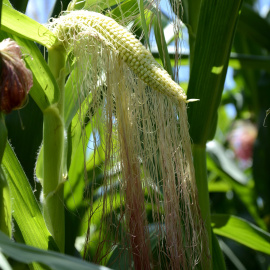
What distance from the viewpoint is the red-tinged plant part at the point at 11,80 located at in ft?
1.90

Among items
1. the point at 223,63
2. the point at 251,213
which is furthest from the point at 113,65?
the point at 251,213

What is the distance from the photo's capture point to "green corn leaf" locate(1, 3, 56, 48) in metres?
0.71

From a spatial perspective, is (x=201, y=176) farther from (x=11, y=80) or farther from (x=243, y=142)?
(x=243, y=142)

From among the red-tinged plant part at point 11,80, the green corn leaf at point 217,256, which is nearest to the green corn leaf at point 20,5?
the red-tinged plant part at point 11,80

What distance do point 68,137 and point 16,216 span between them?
8.1 inches

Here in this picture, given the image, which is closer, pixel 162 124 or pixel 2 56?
pixel 2 56

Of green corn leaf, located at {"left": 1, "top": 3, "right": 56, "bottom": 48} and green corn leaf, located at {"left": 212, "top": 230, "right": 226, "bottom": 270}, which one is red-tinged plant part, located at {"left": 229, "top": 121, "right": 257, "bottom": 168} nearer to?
green corn leaf, located at {"left": 212, "top": 230, "right": 226, "bottom": 270}

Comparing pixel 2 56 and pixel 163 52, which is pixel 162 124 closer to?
pixel 163 52

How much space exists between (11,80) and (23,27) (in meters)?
0.18

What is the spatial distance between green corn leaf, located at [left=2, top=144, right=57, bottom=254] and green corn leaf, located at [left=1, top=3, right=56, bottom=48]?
0.57 feet

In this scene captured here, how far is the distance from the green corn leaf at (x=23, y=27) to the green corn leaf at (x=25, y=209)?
0.17 metres

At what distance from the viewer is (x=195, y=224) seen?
0.75m

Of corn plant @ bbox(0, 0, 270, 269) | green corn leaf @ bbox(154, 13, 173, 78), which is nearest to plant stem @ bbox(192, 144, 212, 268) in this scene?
corn plant @ bbox(0, 0, 270, 269)

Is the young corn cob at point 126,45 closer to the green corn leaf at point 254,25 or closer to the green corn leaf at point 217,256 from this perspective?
the green corn leaf at point 217,256
